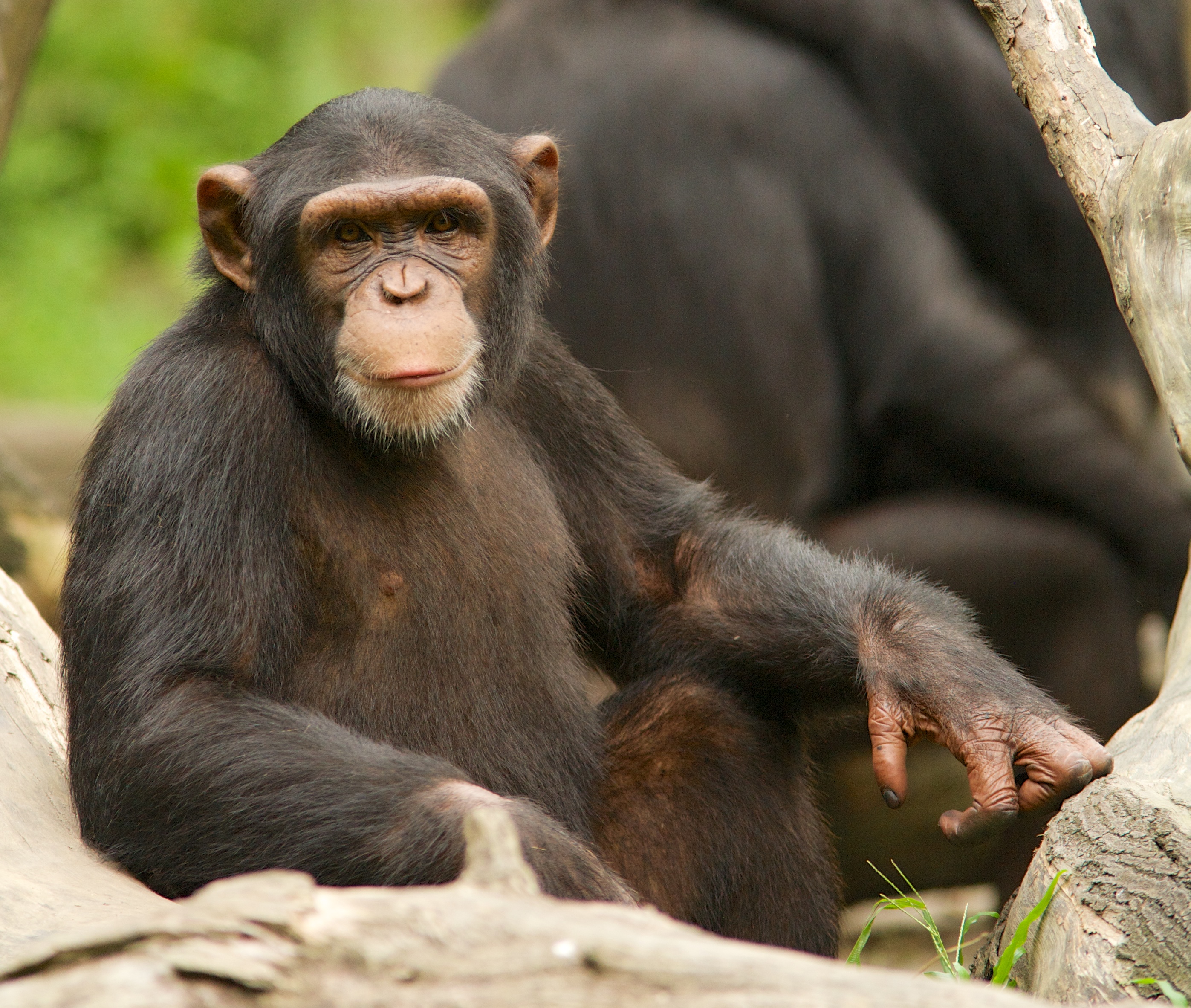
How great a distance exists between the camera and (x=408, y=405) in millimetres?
3199

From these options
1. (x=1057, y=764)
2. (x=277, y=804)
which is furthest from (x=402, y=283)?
(x=1057, y=764)

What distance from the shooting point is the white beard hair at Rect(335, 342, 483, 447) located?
10.4 ft

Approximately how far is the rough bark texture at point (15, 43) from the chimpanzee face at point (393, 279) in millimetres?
2021

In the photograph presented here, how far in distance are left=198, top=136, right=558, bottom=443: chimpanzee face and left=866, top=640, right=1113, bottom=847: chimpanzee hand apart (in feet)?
3.76

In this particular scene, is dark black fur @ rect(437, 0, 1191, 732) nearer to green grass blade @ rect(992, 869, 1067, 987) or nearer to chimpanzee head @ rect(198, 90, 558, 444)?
chimpanzee head @ rect(198, 90, 558, 444)

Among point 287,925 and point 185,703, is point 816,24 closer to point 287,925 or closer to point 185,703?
point 185,703

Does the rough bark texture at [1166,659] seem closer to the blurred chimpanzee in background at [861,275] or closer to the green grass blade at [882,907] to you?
the green grass blade at [882,907]

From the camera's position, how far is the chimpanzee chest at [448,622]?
3.27 m

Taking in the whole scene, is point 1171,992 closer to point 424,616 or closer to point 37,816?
point 424,616

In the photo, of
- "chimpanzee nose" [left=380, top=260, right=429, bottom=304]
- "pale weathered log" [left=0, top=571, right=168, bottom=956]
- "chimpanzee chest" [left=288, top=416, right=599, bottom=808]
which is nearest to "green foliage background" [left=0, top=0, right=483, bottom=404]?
"pale weathered log" [left=0, top=571, right=168, bottom=956]

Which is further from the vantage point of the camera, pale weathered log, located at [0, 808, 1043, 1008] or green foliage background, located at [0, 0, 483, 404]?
green foliage background, located at [0, 0, 483, 404]

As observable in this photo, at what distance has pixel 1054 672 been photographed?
231 inches

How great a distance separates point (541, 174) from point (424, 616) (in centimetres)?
113

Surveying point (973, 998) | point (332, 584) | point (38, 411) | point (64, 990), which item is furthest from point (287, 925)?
point (38, 411)
